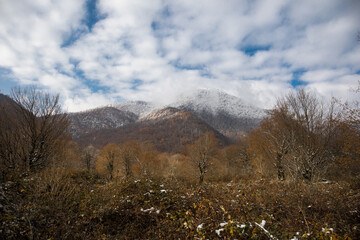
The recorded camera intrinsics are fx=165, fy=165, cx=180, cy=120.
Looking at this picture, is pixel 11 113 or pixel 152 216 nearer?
pixel 152 216

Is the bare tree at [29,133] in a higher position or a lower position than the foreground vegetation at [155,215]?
higher

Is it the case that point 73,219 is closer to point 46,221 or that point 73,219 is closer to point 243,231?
point 46,221

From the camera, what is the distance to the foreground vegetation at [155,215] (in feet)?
15.2

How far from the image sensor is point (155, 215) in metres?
6.73

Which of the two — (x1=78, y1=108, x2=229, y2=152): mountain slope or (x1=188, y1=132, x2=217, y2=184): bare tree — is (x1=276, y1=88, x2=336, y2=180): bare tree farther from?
(x1=78, y1=108, x2=229, y2=152): mountain slope

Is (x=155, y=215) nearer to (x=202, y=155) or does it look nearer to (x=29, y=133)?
(x=29, y=133)

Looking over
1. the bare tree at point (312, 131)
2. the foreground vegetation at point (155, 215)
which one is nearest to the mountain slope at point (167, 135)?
the bare tree at point (312, 131)

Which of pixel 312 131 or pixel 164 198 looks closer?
pixel 164 198

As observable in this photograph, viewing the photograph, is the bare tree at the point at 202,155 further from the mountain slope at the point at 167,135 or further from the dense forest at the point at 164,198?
the mountain slope at the point at 167,135

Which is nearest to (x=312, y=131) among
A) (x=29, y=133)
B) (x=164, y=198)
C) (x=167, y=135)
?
(x=164, y=198)

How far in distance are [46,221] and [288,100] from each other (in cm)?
1627

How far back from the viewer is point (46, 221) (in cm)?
532

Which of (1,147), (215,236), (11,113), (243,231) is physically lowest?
(215,236)

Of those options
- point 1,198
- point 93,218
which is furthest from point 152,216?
point 1,198
